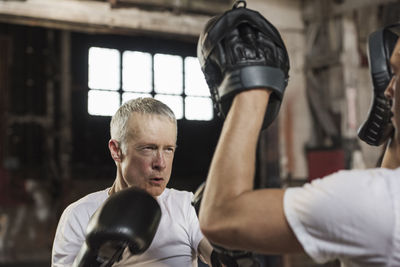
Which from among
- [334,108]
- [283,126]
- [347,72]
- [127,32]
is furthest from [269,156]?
[127,32]

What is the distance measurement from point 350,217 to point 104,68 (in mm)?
8965

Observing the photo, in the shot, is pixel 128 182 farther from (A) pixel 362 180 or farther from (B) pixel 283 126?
(B) pixel 283 126

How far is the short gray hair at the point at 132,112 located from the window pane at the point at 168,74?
24.9 ft

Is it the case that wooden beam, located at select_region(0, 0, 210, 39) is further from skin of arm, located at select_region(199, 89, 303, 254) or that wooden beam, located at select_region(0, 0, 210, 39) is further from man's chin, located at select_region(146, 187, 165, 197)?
skin of arm, located at select_region(199, 89, 303, 254)

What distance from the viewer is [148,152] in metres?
1.96

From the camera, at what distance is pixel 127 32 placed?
18.5ft

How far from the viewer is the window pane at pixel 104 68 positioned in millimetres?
9344

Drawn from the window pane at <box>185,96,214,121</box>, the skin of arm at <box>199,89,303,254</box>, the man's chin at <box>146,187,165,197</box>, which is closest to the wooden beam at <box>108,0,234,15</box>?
the man's chin at <box>146,187,165,197</box>

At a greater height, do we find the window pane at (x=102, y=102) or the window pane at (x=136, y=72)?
the window pane at (x=136, y=72)

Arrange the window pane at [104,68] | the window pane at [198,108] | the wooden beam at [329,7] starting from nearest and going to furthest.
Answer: the wooden beam at [329,7] < the window pane at [104,68] < the window pane at [198,108]

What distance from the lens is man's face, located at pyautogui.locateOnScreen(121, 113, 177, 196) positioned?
6.40ft

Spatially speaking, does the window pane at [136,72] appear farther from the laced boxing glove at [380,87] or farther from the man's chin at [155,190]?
the laced boxing glove at [380,87]

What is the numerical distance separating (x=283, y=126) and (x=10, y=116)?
204 inches

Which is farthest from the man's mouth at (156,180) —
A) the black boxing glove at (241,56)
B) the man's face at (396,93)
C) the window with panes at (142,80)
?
the window with panes at (142,80)
